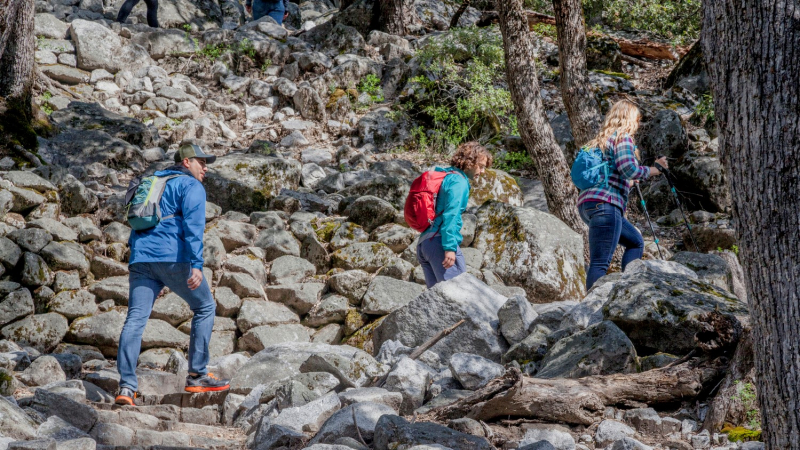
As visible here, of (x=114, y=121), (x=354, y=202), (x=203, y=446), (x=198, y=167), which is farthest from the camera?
(x=114, y=121)

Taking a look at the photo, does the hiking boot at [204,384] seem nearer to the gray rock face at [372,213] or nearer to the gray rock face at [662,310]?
the gray rock face at [662,310]

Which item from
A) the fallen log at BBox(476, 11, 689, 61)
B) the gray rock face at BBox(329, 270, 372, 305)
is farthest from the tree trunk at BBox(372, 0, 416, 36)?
the gray rock face at BBox(329, 270, 372, 305)

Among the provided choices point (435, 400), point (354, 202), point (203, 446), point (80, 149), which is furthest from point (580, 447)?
point (80, 149)

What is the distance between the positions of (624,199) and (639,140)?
617 centimetres

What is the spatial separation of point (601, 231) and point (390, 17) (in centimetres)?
1220

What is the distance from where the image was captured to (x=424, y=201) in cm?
610

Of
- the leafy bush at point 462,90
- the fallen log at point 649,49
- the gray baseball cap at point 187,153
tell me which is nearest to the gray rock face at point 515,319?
the gray baseball cap at point 187,153

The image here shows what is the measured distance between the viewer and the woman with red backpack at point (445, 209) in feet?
19.6

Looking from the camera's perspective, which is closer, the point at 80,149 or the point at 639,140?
the point at 80,149

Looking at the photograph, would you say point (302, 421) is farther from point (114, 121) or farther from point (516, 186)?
point (114, 121)

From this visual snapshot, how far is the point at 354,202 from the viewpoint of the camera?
934cm

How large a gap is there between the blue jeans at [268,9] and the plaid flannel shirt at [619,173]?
12743 mm

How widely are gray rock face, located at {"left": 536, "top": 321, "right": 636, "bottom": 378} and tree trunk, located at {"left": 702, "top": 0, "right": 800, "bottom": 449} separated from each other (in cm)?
151

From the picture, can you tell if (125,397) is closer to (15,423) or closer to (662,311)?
(15,423)
